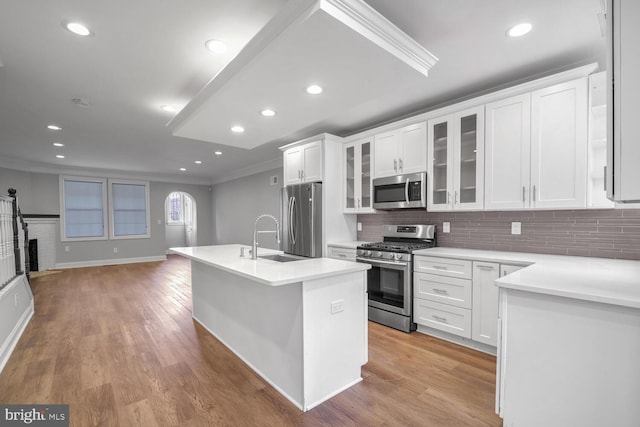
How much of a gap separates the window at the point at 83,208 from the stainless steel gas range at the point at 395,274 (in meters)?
7.51

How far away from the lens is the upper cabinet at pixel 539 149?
Result: 228 centimetres

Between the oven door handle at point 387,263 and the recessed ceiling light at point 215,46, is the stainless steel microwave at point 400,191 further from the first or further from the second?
the recessed ceiling light at point 215,46

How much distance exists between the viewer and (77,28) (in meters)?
1.90

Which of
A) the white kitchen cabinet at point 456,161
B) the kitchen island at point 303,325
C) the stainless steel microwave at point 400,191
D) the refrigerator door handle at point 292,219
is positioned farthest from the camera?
the refrigerator door handle at point 292,219

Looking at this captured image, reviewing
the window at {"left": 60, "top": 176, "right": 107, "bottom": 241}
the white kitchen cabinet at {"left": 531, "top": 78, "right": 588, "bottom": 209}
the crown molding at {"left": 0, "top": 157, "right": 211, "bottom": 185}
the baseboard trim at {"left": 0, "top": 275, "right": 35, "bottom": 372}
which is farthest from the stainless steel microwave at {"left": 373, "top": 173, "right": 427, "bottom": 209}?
the window at {"left": 60, "top": 176, "right": 107, "bottom": 241}

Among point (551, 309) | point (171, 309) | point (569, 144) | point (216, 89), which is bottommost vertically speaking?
point (171, 309)

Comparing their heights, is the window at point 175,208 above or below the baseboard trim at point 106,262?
A: above

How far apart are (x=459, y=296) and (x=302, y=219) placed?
229cm

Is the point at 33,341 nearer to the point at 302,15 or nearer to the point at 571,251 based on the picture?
the point at 302,15

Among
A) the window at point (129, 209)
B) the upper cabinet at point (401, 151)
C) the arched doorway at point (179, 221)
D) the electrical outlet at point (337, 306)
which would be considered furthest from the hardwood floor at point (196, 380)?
the arched doorway at point (179, 221)

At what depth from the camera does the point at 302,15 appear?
4.52 feet

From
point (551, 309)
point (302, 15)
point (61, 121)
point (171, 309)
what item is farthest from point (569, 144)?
point (61, 121)

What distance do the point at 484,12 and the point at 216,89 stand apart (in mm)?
1871

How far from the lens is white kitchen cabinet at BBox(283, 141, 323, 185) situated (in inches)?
161
